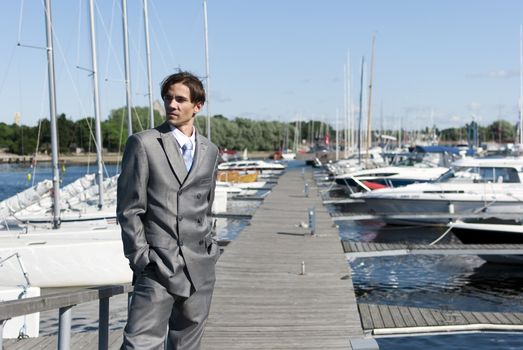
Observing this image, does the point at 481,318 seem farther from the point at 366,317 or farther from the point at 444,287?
the point at 444,287

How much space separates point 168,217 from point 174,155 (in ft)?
1.05

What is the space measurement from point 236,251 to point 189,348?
10244mm

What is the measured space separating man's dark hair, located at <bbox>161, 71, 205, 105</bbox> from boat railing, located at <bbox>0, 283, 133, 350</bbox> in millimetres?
1230

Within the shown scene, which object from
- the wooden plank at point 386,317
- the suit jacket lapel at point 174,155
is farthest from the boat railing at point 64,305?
the wooden plank at point 386,317

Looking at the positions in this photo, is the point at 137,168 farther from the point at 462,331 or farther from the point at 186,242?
the point at 462,331

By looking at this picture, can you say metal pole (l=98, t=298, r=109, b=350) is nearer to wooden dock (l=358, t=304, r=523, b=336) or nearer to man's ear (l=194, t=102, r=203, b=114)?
man's ear (l=194, t=102, r=203, b=114)

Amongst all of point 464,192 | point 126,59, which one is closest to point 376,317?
point 464,192

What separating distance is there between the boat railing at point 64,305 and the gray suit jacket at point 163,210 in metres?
0.54

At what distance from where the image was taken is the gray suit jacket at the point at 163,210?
3.47 meters

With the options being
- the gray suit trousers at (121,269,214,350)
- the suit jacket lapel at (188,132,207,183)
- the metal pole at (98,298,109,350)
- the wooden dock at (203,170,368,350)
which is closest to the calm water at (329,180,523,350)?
the wooden dock at (203,170,368,350)

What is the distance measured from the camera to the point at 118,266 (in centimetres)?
1261

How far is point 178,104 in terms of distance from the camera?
3.68 m

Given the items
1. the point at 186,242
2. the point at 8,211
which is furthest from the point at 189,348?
the point at 8,211

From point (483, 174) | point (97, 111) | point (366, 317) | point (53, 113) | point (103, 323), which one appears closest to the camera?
point (103, 323)
